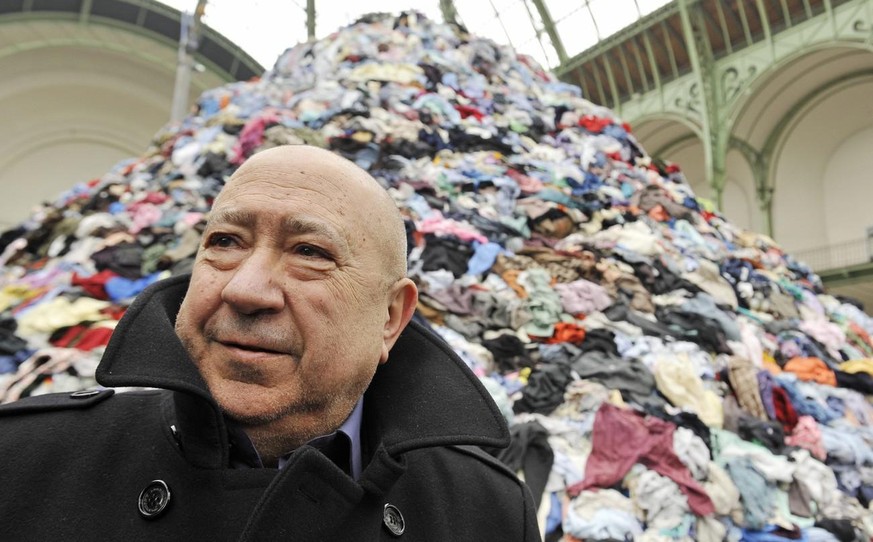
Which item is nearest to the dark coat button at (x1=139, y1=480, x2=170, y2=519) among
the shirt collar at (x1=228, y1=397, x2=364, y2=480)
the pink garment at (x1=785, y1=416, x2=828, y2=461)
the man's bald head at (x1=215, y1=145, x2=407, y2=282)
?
the shirt collar at (x1=228, y1=397, x2=364, y2=480)

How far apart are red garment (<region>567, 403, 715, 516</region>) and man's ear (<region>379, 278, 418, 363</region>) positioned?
6.39ft

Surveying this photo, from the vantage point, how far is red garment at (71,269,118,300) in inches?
138

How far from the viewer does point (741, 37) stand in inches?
565

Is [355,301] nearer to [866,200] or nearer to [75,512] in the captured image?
[75,512]

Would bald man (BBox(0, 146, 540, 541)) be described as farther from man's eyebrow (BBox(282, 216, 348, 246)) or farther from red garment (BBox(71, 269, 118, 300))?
red garment (BBox(71, 269, 118, 300))

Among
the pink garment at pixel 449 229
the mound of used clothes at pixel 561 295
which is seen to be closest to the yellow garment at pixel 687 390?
the mound of used clothes at pixel 561 295

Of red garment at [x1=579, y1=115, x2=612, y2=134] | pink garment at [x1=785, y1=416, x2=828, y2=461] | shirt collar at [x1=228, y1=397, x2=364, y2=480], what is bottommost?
shirt collar at [x1=228, y1=397, x2=364, y2=480]

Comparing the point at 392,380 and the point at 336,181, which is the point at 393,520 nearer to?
the point at 392,380

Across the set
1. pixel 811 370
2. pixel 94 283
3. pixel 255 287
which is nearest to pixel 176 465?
pixel 255 287

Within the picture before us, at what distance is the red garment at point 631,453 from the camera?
270cm

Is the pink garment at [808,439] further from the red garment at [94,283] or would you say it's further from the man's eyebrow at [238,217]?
the red garment at [94,283]

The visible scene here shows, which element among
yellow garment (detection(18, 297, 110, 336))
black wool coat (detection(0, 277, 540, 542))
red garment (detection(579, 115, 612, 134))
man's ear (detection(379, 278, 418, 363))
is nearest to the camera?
black wool coat (detection(0, 277, 540, 542))

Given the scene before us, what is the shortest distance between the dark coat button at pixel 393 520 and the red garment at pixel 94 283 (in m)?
3.24

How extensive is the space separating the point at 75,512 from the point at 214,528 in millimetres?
217
